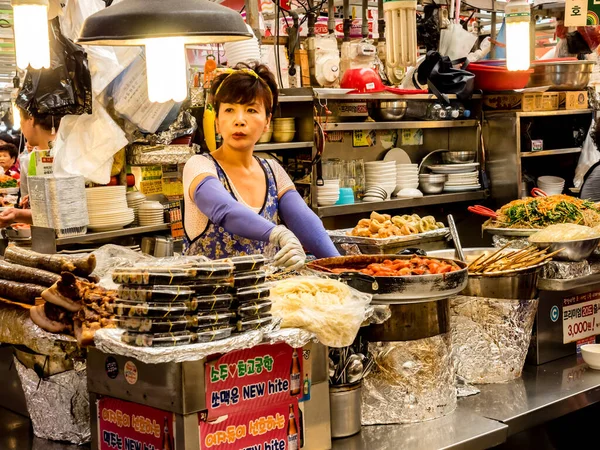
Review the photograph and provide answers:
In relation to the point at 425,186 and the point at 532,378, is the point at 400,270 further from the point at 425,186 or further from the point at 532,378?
the point at 425,186

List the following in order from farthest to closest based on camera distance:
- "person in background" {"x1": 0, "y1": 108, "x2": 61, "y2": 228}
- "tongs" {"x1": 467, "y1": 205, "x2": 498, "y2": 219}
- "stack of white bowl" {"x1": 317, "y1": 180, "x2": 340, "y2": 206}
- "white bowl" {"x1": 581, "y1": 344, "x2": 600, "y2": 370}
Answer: "stack of white bowl" {"x1": 317, "y1": 180, "x2": 340, "y2": 206}
"person in background" {"x1": 0, "y1": 108, "x2": 61, "y2": 228}
"tongs" {"x1": 467, "y1": 205, "x2": 498, "y2": 219}
"white bowl" {"x1": 581, "y1": 344, "x2": 600, "y2": 370}

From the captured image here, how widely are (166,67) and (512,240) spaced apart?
176 centimetres

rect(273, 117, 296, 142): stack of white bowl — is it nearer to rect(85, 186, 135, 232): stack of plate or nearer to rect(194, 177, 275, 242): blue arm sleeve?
rect(85, 186, 135, 232): stack of plate

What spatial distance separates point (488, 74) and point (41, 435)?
207 inches

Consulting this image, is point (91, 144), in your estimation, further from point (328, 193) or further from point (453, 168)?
point (453, 168)

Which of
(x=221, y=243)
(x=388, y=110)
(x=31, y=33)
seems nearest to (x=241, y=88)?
(x=221, y=243)

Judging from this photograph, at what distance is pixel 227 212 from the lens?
310cm

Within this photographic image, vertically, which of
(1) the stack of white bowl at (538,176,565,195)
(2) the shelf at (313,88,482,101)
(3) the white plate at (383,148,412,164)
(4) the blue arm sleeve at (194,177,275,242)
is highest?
(2) the shelf at (313,88,482,101)

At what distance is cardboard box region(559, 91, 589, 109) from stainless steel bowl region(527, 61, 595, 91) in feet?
0.29

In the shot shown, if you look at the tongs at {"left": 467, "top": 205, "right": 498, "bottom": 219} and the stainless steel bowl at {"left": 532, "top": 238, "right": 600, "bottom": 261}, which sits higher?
the tongs at {"left": 467, "top": 205, "right": 498, "bottom": 219}

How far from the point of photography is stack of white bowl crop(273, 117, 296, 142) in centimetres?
565

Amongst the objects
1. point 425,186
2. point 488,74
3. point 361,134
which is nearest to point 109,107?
point 361,134

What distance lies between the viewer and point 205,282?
2031 millimetres

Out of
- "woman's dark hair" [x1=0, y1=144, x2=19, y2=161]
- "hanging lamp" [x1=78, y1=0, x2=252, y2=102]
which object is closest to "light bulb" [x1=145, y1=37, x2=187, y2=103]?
"hanging lamp" [x1=78, y1=0, x2=252, y2=102]
